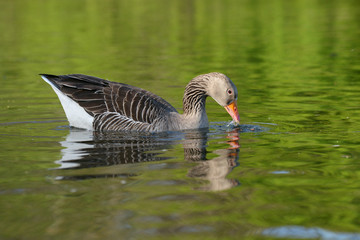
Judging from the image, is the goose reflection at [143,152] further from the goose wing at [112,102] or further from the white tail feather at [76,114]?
the goose wing at [112,102]

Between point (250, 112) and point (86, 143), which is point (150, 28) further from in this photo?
point (86, 143)

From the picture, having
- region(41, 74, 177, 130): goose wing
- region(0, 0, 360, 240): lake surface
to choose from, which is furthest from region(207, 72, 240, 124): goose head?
region(41, 74, 177, 130): goose wing

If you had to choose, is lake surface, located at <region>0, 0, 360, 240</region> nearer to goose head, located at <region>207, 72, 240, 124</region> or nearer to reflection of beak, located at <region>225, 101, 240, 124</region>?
reflection of beak, located at <region>225, 101, 240, 124</region>

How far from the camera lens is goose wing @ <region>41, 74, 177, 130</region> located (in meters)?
12.9

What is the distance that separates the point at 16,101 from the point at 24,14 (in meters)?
33.5

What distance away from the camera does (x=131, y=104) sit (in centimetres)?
1294

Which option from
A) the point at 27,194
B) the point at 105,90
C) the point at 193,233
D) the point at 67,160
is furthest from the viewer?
the point at 105,90

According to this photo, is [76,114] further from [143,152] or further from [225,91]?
[225,91]

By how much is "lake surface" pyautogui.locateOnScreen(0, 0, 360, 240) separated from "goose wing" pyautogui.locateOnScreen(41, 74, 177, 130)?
358mm

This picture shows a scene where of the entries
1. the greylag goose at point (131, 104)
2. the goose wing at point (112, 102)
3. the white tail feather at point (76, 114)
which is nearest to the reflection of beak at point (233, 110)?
the greylag goose at point (131, 104)

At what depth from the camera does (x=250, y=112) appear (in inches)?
587

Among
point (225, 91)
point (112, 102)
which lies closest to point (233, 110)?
point (225, 91)

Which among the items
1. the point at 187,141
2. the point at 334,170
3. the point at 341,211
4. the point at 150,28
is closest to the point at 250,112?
the point at 187,141

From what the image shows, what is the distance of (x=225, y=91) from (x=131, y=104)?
1976mm
